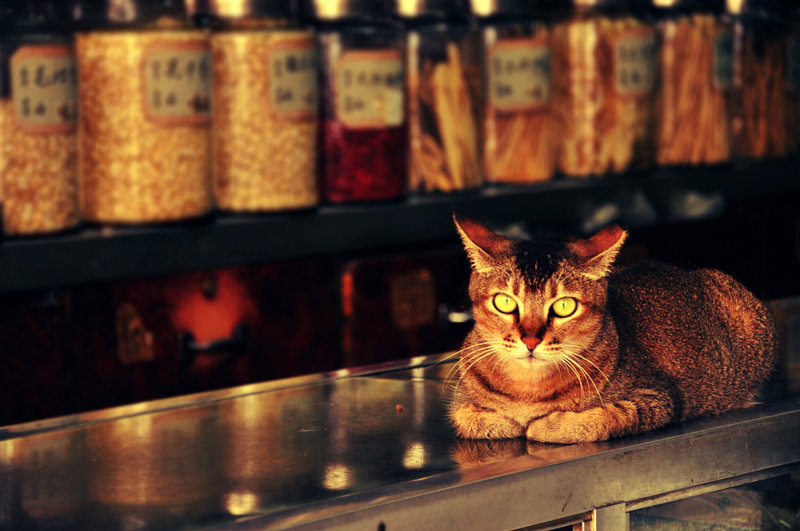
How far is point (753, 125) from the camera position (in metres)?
2.39

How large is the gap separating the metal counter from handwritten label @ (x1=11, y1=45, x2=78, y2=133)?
57 cm

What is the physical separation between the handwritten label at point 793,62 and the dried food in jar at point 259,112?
3.41 ft

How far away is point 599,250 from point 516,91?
110cm

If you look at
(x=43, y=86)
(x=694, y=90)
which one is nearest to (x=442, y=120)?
(x=694, y=90)

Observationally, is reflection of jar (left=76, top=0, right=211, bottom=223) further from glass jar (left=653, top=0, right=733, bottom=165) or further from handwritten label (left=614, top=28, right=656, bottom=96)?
glass jar (left=653, top=0, right=733, bottom=165)

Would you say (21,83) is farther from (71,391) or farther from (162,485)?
(162,485)

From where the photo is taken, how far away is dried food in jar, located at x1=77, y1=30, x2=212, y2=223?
5.35 ft

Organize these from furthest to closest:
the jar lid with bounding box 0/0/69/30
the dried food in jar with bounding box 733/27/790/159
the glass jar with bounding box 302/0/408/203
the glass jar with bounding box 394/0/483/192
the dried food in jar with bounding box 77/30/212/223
Answer: the dried food in jar with bounding box 733/27/790/159
the glass jar with bounding box 394/0/483/192
the glass jar with bounding box 302/0/408/203
the dried food in jar with bounding box 77/30/212/223
the jar lid with bounding box 0/0/69/30

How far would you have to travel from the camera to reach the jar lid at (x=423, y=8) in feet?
6.27

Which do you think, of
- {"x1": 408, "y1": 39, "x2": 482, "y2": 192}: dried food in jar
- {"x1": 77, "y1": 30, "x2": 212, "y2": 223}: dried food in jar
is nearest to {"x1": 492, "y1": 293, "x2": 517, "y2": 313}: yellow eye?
{"x1": 77, "y1": 30, "x2": 212, "y2": 223}: dried food in jar

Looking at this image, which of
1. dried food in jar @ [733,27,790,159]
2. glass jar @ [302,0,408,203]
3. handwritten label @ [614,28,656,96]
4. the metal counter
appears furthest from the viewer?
dried food in jar @ [733,27,790,159]

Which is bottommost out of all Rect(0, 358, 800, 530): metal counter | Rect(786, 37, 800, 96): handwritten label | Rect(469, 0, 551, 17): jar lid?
Rect(0, 358, 800, 530): metal counter

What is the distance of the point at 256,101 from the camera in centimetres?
175

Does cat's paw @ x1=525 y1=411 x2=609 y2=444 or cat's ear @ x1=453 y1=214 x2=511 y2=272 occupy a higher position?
cat's ear @ x1=453 y1=214 x2=511 y2=272
